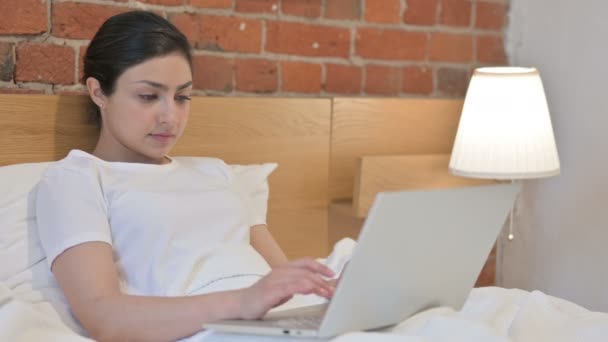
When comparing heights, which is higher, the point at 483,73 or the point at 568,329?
the point at 483,73

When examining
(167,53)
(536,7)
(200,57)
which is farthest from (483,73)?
(167,53)

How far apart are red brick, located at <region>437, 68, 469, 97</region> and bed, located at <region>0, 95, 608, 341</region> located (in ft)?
0.38

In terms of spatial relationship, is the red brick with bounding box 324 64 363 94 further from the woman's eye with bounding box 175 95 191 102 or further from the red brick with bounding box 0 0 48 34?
the red brick with bounding box 0 0 48 34

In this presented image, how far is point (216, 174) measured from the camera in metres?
1.65

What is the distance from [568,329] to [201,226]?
2.14 ft

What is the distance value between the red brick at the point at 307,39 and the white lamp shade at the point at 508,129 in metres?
0.38

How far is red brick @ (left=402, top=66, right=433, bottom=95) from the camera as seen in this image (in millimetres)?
2318

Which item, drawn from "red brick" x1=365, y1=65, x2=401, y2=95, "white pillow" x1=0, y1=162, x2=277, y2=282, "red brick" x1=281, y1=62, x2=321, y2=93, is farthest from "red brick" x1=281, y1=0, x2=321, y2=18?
"white pillow" x1=0, y1=162, x2=277, y2=282

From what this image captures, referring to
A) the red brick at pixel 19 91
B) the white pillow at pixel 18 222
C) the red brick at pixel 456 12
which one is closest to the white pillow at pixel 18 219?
the white pillow at pixel 18 222

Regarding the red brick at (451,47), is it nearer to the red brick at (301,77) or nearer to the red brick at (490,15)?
the red brick at (490,15)

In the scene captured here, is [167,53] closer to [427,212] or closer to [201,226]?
[201,226]

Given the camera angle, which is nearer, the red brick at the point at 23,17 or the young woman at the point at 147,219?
the young woman at the point at 147,219

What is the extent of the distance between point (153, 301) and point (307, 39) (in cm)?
108

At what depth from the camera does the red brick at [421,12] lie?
7.53 ft
